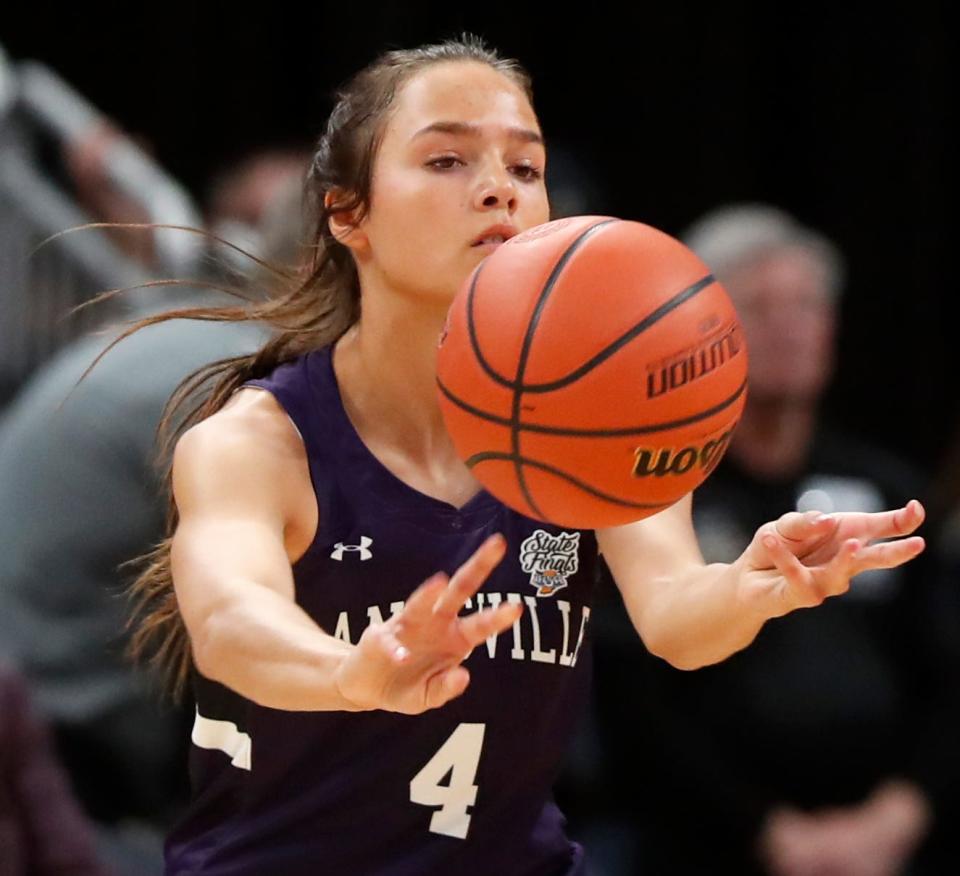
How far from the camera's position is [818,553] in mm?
2949

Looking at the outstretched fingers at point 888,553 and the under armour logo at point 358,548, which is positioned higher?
the outstretched fingers at point 888,553

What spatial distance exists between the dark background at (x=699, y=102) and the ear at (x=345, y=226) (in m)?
4.80

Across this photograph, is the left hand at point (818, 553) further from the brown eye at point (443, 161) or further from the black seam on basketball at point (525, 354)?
the brown eye at point (443, 161)

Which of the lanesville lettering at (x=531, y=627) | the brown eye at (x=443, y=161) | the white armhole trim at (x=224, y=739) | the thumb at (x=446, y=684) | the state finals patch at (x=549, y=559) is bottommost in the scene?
the white armhole trim at (x=224, y=739)

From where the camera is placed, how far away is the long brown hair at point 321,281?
3246mm

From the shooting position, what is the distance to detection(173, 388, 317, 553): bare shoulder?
2.96m

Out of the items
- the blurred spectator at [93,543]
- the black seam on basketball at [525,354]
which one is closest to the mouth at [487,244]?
the black seam on basketball at [525,354]

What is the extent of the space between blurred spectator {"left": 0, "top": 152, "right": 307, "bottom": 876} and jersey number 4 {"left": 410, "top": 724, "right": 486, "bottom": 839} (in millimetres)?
2317

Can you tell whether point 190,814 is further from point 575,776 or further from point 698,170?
point 698,170

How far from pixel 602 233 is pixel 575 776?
3.61 meters

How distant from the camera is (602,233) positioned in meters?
2.89

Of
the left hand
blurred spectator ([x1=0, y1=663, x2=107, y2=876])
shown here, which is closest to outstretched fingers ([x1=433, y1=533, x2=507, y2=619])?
the left hand

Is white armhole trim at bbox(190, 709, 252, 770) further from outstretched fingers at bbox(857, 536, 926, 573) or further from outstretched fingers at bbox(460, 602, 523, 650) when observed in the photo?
outstretched fingers at bbox(857, 536, 926, 573)

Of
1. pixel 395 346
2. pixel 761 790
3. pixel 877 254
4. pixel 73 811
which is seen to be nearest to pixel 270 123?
pixel 877 254
